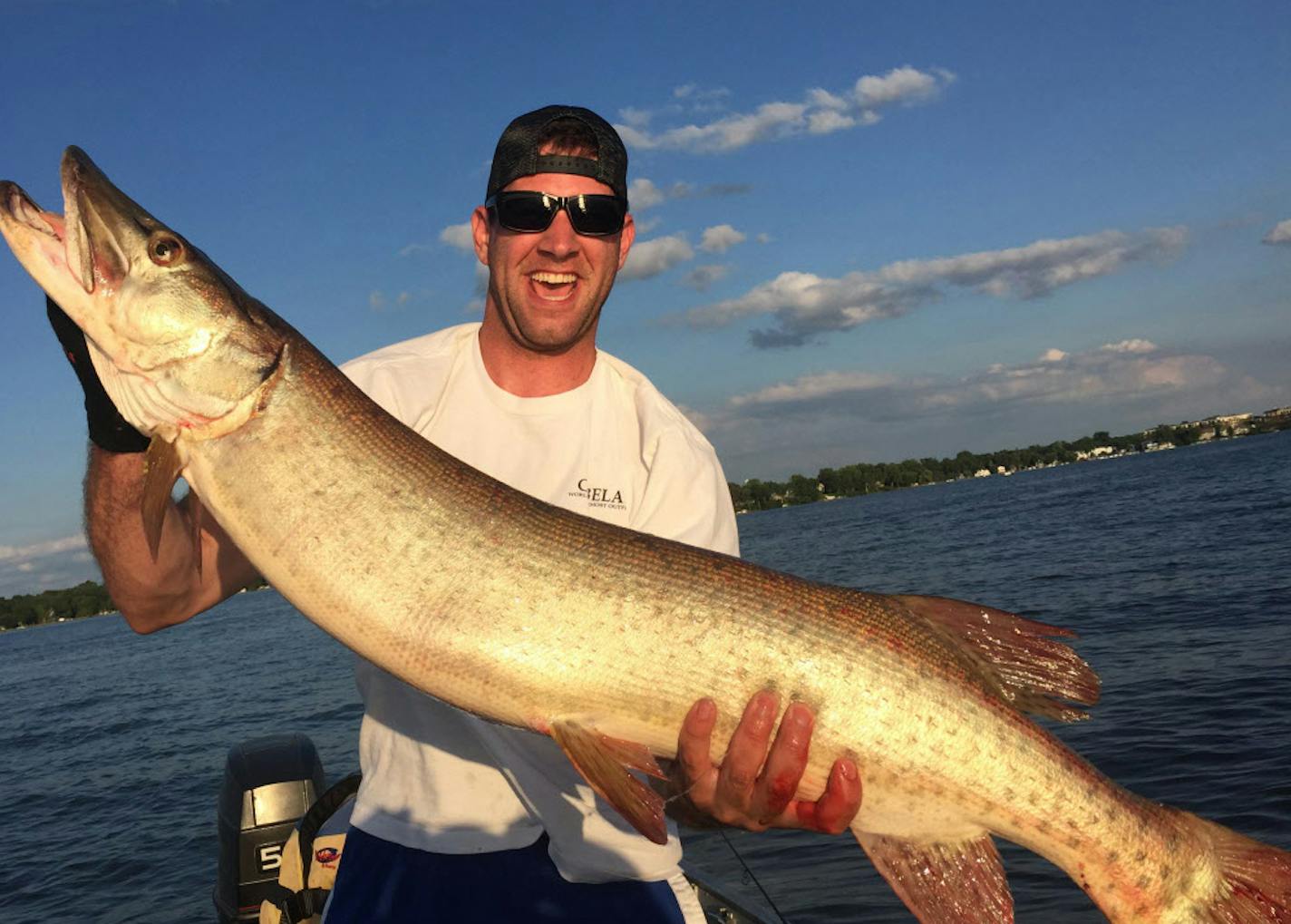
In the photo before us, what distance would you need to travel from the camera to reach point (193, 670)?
116ft

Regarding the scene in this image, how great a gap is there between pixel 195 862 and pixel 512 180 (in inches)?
512

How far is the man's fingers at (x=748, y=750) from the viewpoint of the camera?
290 cm

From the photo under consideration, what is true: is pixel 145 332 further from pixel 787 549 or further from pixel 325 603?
pixel 787 549

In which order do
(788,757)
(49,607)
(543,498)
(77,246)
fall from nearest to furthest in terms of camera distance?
(77,246)
(788,757)
(543,498)
(49,607)

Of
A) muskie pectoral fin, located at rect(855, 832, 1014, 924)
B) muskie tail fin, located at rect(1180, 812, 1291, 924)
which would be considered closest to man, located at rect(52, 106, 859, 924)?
muskie pectoral fin, located at rect(855, 832, 1014, 924)

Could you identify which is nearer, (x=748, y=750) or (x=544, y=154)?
(x=748, y=750)

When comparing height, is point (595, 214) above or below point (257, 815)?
above

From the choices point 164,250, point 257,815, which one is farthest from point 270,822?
point 164,250

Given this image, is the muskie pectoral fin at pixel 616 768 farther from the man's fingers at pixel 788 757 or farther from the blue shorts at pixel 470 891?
the blue shorts at pixel 470 891

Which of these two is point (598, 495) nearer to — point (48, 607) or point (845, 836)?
point (845, 836)

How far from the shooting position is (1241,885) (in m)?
3.12

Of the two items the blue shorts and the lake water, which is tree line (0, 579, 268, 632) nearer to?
the lake water

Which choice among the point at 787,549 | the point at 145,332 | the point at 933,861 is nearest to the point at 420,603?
the point at 145,332

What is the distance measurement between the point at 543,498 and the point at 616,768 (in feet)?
4.15
